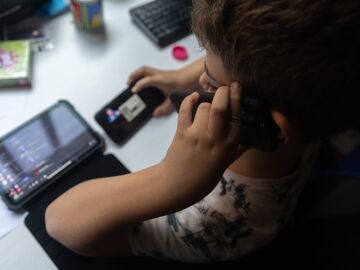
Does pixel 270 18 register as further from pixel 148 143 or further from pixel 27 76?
pixel 27 76

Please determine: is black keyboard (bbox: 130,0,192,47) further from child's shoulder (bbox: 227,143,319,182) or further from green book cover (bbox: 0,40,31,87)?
child's shoulder (bbox: 227,143,319,182)

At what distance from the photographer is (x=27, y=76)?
714 mm

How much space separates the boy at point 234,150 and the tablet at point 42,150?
0.06 meters

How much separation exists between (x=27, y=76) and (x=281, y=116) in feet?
1.56

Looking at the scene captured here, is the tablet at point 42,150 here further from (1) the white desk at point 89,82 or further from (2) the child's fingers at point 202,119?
(2) the child's fingers at point 202,119

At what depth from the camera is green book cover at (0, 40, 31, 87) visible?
71 centimetres

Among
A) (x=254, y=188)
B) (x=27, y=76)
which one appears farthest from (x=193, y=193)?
(x=27, y=76)

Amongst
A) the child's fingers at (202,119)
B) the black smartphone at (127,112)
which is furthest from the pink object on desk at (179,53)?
the child's fingers at (202,119)

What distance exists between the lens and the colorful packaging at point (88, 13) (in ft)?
2.60

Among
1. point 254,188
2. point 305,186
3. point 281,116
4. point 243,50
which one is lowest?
point 305,186

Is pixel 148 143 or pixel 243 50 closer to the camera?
pixel 243 50

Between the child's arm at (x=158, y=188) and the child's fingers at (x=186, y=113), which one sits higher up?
the child's fingers at (x=186, y=113)

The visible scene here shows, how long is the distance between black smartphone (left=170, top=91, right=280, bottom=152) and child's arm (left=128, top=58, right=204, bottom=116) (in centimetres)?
25

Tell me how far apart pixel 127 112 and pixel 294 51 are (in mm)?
388
